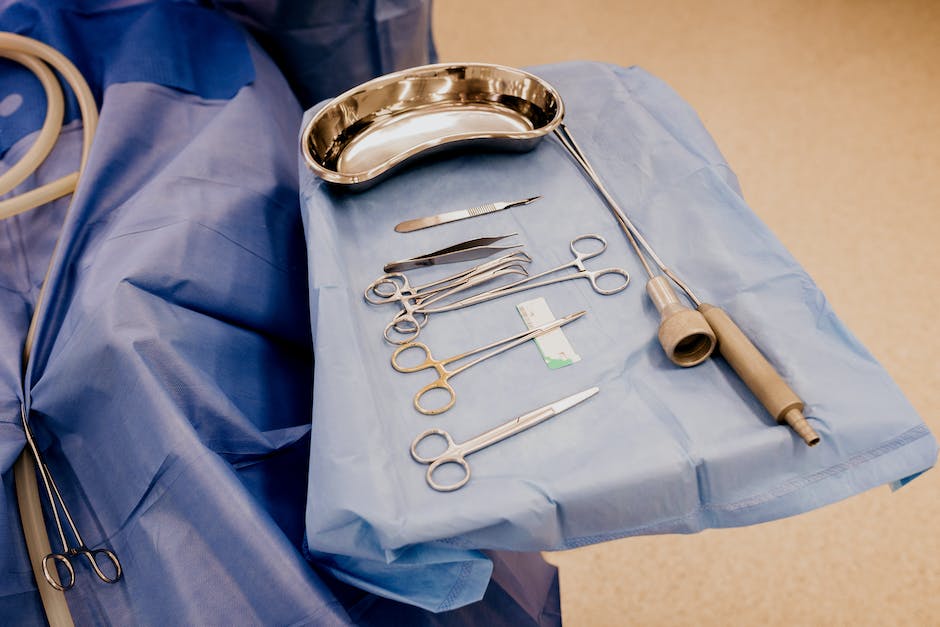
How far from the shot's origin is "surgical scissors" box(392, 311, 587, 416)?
0.78 meters

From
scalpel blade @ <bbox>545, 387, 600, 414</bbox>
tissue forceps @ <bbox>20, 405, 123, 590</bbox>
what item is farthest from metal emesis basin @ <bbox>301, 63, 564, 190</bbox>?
tissue forceps @ <bbox>20, 405, 123, 590</bbox>

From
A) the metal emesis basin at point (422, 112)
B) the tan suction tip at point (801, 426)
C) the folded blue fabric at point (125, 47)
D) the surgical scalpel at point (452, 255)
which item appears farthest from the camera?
the folded blue fabric at point (125, 47)

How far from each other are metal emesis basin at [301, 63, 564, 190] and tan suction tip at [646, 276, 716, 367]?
370mm

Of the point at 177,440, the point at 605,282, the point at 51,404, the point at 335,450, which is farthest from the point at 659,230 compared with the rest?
the point at 51,404

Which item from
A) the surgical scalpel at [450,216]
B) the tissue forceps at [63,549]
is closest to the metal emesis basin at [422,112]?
the surgical scalpel at [450,216]

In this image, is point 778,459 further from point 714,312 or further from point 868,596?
point 868,596

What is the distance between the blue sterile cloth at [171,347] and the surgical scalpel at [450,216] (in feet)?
0.80

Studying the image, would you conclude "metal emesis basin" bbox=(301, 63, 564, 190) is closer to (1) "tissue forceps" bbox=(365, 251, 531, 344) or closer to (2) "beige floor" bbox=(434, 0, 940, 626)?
(1) "tissue forceps" bbox=(365, 251, 531, 344)

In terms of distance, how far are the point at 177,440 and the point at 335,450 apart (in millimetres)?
213

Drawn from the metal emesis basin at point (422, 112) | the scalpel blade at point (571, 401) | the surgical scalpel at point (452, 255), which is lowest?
the scalpel blade at point (571, 401)

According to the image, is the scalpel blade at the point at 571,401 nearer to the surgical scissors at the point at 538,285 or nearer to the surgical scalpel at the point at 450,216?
the surgical scissors at the point at 538,285

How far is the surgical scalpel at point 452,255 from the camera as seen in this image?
90 cm

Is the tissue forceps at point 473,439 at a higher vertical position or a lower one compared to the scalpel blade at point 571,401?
lower

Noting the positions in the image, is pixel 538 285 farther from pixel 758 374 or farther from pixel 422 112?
pixel 422 112
